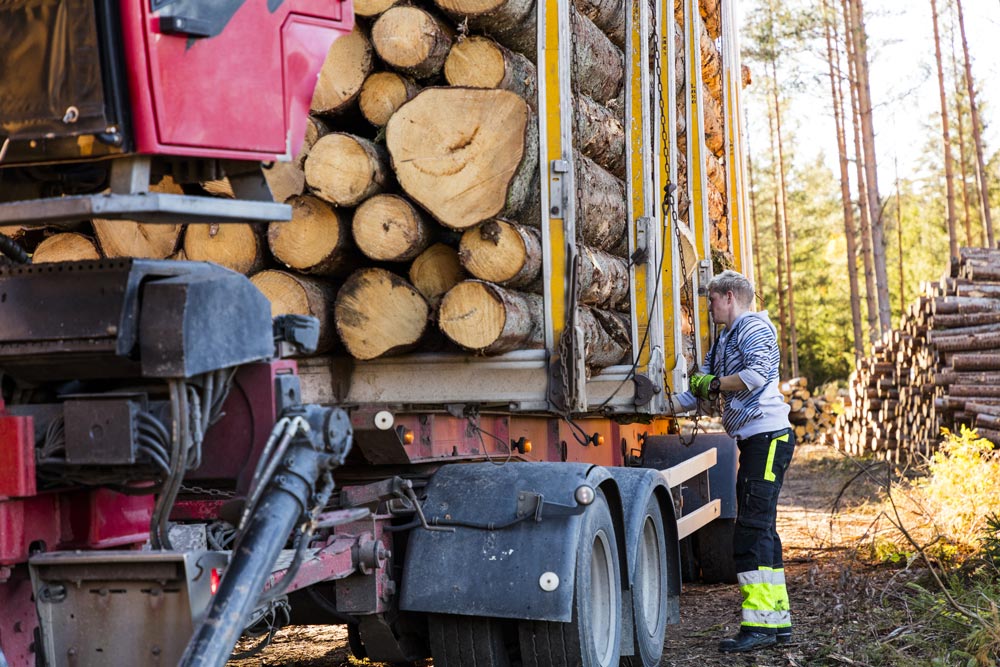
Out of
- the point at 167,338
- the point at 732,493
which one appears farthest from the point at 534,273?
the point at 732,493

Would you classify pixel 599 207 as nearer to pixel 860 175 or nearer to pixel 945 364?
pixel 945 364

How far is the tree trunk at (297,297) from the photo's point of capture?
486cm

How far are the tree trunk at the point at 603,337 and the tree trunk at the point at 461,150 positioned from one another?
28.7 inches

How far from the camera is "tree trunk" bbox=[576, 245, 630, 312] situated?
5.41 metres

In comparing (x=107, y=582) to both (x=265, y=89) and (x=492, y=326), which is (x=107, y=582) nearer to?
(x=265, y=89)

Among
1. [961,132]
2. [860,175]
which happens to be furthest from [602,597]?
[961,132]

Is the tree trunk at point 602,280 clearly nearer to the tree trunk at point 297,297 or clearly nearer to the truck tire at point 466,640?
the tree trunk at point 297,297

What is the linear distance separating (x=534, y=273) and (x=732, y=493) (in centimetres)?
364

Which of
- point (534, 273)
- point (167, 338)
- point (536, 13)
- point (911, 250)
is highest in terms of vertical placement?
point (911, 250)

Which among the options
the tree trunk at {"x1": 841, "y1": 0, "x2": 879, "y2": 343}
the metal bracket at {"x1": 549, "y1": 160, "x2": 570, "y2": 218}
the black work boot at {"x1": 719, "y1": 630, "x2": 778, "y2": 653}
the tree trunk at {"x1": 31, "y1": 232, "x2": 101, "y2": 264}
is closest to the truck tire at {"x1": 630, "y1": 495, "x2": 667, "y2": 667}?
the black work boot at {"x1": 719, "y1": 630, "x2": 778, "y2": 653}

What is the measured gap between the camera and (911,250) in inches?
1720

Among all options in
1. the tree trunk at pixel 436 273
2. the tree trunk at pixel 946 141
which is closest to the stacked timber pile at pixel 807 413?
the tree trunk at pixel 946 141

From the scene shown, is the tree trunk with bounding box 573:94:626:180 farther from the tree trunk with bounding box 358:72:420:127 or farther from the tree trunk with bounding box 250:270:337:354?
the tree trunk with bounding box 250:270:337:354

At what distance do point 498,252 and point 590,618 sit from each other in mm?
1506
